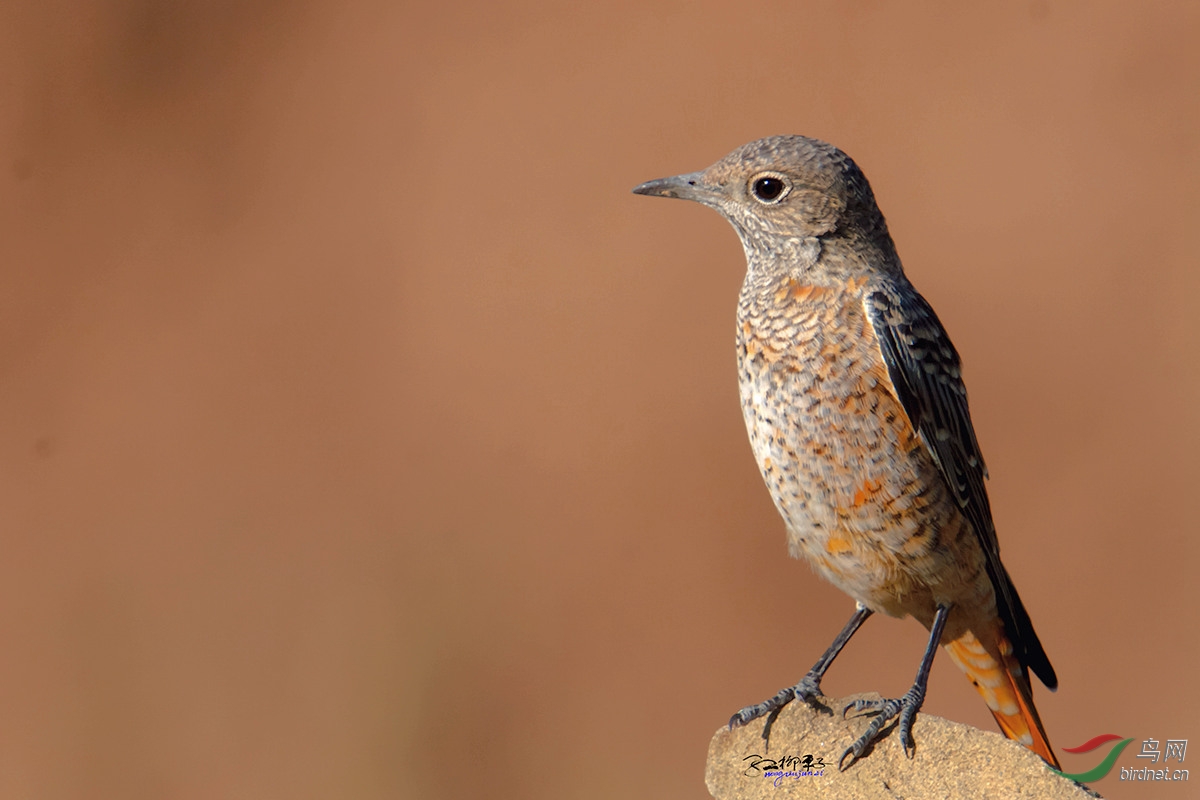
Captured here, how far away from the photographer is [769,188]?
390 centimetres

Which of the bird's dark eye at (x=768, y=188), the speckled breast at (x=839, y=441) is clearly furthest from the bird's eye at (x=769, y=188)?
the speckled breast at (x=839, y=441)

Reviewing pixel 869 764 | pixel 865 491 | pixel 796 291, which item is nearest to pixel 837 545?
pixel 865 491

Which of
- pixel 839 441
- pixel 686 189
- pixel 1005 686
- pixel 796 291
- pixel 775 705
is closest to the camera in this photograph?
pixel 839 441

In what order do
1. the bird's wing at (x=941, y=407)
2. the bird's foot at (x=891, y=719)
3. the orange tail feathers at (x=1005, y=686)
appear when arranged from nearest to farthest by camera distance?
1. the bird's foot at (x=891, y=719)
2. the bird's wing at (x=941, y=407)
3. the orange tail feathers at (x=1005, y=686)

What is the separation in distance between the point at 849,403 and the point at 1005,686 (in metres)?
1.49

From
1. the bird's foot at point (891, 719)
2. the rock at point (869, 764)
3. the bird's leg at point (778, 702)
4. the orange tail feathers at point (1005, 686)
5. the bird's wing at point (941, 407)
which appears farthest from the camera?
the orange tail feathers at point (1005, 686)

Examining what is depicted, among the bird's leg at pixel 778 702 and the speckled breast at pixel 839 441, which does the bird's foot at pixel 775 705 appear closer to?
the bird's leg at pixel 778 702

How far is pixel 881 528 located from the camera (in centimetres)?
378

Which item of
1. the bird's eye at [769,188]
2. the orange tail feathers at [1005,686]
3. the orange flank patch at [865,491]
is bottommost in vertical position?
the orange tail feathers at [1005,686]

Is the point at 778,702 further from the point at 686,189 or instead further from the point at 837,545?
the point at 686,189

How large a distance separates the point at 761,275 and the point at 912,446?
823 millimetres

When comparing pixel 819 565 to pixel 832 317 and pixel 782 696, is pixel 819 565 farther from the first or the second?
pixel 832 317

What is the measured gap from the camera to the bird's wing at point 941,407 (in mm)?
3771

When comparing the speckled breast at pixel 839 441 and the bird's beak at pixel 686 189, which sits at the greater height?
the bird's beak at pixel 686 189
